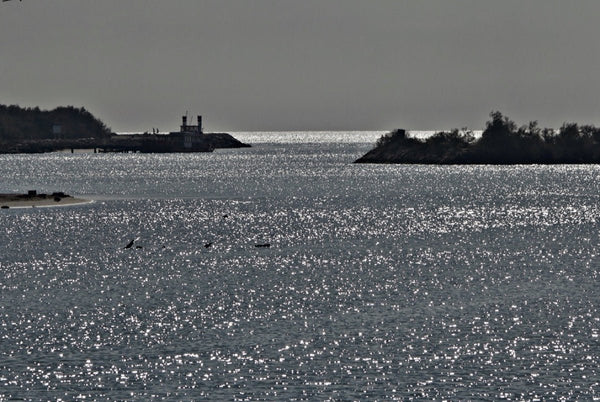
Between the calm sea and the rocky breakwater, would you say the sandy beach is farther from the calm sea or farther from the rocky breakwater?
the calm sea

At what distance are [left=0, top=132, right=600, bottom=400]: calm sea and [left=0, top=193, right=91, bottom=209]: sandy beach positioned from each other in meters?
30.9

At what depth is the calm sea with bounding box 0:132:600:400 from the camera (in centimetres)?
4575

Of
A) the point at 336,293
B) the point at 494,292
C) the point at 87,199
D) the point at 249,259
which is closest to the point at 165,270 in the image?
the point at 249,259

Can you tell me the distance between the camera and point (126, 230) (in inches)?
4870

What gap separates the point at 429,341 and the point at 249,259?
137 feet

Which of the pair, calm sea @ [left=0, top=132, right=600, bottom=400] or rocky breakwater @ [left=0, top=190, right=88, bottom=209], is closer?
calm sea @ [left=0, top=132, right=600, bottom=400]

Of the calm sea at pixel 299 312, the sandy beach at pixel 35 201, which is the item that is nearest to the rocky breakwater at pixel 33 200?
the sandy beach at pixel 35 201

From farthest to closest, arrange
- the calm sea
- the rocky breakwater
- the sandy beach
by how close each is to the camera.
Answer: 1. the rocky breakwater
2. the sandy beach
3. the calm sea

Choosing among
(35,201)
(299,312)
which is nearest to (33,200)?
(35,201)

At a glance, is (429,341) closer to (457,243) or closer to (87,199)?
(457,243)

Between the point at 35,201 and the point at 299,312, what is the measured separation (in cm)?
10335

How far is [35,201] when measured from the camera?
6344 inches

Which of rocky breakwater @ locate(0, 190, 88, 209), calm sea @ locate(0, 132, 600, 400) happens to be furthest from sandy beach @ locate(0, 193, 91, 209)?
calm sea @ locate(0, 132, 600, 400)

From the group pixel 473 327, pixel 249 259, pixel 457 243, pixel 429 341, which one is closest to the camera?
pixel 429 341
